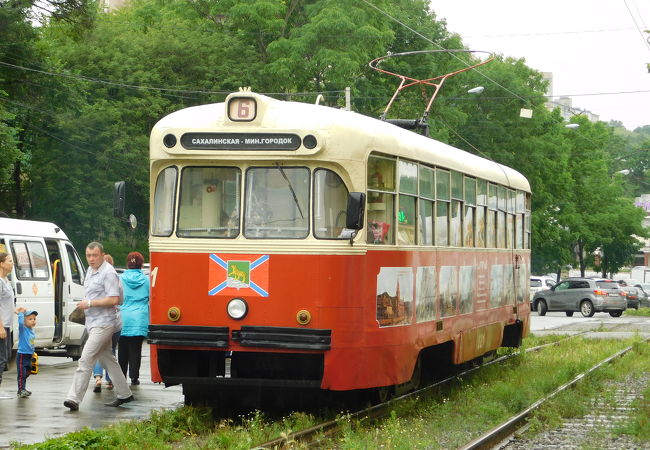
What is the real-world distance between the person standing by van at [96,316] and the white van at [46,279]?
4944 mm

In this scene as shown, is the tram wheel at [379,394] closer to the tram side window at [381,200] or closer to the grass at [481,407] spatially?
the grass at [481,407]

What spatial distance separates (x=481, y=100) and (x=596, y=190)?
15966 millimetres

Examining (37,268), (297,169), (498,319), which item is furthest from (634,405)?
(37,268)

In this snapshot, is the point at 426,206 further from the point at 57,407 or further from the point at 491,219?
the point at 57,407

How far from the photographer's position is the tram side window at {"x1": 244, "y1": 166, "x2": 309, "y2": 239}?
11461mm

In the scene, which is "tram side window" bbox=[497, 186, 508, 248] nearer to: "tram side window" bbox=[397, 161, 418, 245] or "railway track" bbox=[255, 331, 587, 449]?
"railway track" bbox=[255, 331, 587, 449]

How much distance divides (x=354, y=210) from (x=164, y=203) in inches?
79.2

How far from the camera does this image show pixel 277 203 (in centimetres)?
1155

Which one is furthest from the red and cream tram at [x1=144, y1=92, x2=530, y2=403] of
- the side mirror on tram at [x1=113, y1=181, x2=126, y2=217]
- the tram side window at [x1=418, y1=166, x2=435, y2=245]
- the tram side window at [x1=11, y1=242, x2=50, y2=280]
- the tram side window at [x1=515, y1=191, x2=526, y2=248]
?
the tram side window at [x1=515, y1=191, x2=526, y2=248]

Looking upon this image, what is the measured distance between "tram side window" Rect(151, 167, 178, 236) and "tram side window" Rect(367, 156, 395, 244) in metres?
1.84

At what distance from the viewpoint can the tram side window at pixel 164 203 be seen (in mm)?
11789

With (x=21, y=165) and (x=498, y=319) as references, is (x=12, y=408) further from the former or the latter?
(x=21, y=165)

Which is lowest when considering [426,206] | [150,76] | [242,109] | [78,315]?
[78,315]

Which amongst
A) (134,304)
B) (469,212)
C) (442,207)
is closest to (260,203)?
(442,207)
